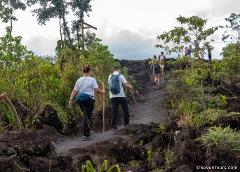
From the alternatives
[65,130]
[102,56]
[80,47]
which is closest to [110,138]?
[65,130]

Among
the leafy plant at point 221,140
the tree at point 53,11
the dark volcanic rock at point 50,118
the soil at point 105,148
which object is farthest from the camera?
the tree at point 53,11

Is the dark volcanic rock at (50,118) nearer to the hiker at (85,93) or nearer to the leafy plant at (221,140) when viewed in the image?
the hiker at (85,93)

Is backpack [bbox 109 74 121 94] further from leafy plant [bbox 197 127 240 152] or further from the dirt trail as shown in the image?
leafy plant [bbox 197 127 240 152]

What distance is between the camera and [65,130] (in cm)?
1315

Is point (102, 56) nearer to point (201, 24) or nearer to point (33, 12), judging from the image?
point (201, 24)

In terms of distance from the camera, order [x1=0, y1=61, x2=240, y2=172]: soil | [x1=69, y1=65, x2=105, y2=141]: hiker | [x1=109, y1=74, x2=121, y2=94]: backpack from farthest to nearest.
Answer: [x1=109, y1=74, x2=121, y2=94]: backpack → [x1=69, y1=65, x2=105, y2=141]: hiker → [x1=0, y1=61, x2=240, y2=172]: soil

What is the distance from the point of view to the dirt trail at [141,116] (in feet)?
35.6

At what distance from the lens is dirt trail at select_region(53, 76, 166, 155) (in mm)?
10836

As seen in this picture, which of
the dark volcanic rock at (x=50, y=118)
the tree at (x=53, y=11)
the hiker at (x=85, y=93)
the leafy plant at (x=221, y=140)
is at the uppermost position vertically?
the tree at (x=53, y=11)

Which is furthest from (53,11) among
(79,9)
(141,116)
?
(141,116)

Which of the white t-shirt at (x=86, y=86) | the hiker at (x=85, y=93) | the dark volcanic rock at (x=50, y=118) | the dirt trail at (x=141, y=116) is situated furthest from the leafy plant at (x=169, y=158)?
the dark volcanic rock at (x=50, y=118)

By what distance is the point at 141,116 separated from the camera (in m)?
16.4

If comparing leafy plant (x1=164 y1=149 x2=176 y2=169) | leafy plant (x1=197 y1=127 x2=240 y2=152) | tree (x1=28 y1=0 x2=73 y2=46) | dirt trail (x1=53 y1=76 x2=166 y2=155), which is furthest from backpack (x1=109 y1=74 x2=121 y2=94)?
tree (x1=28 y1=0 x2=73 y2=46)

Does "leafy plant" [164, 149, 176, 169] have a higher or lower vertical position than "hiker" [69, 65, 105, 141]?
lower
